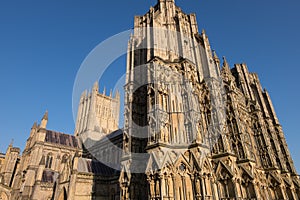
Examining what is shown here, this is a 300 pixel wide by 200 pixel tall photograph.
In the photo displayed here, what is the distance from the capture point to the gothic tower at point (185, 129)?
16734 millimetres

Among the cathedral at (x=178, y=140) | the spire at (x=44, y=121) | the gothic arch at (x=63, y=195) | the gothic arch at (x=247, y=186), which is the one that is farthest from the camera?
the spire at (x=44, y=121)

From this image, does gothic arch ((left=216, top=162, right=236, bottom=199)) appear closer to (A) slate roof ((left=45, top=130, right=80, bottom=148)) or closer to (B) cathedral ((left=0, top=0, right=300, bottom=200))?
(B) cathedral ((left=0, top=0, right=300, bottom=200))

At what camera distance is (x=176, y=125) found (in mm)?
19406

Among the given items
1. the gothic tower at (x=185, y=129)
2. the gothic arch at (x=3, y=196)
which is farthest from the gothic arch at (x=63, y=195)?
the gothic arch at (x=3, y=196)

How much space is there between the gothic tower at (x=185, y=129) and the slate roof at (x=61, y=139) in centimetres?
2991

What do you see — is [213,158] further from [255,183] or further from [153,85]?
[153,85]

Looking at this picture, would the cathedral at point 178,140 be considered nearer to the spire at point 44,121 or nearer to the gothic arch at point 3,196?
the gothic arch at point 3,196

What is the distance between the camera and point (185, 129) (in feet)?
63.3

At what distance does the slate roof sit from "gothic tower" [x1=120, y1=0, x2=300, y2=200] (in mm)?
29911

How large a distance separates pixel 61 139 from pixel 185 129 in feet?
128

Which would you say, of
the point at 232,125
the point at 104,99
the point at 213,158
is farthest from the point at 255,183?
the point at 104,99

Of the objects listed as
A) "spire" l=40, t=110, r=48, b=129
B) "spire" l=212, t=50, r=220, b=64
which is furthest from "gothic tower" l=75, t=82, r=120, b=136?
"spire" l=212, t=50, r=220, b=64

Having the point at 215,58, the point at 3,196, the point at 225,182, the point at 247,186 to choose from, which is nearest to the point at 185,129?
the point at 225,182

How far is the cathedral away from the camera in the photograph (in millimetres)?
17234
